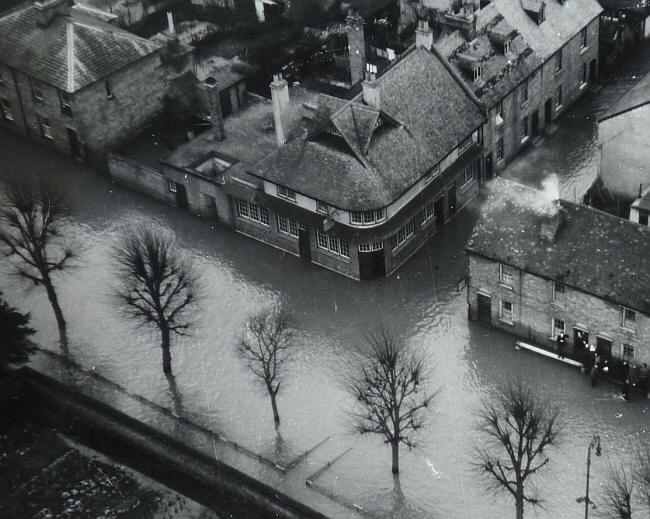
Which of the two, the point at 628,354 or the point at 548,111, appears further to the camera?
the point at 548,111

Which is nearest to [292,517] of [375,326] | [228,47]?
[375,326]

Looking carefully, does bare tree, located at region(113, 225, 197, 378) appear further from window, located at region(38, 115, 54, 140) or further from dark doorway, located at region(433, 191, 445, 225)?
dark doorway, located at region(433, 191, 445, 225)

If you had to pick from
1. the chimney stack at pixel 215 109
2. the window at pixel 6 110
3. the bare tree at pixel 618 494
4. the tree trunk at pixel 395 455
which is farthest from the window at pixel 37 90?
the bare tree at pixel 618 494

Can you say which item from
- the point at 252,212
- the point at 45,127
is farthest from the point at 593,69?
the point at 45,127

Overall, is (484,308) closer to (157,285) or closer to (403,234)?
(403,234)

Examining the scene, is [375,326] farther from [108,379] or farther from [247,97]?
[247,97]

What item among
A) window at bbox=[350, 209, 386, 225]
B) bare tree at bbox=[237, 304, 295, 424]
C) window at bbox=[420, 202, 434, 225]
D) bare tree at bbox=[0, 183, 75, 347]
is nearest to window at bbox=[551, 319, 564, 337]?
window at bbox=[350, 209, 386, 225]
